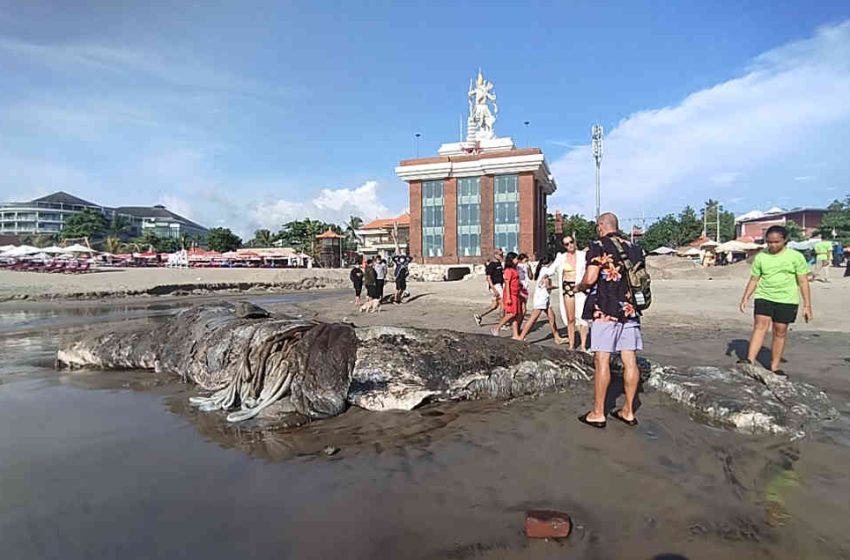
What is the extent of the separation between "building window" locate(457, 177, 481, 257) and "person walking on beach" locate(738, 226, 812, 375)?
44.5m

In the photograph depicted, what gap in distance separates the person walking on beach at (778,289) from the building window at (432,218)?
46.1m

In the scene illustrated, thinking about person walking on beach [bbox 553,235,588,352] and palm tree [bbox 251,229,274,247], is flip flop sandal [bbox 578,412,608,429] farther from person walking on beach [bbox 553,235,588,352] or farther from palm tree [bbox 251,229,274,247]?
palm tree [bbox 251,229,274,247]

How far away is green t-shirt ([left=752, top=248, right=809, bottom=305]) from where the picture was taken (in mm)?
6781

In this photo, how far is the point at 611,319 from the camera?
5047 mm

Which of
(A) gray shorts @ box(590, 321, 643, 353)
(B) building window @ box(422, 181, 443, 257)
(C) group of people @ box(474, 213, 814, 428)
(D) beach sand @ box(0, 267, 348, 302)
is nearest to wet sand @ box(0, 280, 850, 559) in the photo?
(C) group of people @ box(474, 213, 814, 428)

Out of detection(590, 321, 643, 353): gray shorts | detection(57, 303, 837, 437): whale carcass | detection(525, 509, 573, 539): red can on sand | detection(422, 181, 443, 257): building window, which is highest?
detection(422, 181, 443, 257): building window

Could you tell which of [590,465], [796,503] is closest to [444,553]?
[590,465]

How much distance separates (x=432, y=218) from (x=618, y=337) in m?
48.6

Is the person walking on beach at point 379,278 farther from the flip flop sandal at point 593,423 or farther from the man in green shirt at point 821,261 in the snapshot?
the man in green shirt at point 821,261

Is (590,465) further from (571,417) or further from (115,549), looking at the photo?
(115,549)

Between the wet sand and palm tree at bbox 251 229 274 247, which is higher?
palm tree at bbox 251 229 274 247

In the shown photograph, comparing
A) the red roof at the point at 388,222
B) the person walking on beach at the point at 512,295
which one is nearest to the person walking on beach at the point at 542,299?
the person walking on beach at the point at 512,295

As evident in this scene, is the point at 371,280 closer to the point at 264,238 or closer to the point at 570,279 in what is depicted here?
the point at 570,279

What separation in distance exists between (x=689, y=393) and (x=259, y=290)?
3339 centimetres
